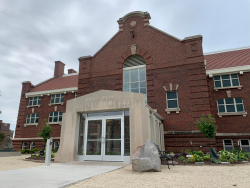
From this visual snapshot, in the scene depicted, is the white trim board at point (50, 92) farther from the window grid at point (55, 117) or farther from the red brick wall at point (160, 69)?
the red brick wall at point (160, 69)

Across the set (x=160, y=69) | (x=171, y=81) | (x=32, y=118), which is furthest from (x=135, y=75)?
(x=32, y=118)

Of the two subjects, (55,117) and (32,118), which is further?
(32,118)

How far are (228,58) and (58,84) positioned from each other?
21.6 meters

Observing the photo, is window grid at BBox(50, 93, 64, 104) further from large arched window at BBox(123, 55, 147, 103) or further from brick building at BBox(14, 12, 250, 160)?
large arched window at BBox(123, 55, 147, 103)

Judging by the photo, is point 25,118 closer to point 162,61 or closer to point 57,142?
point 57,142

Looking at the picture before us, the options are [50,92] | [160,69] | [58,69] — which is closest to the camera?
[160,69]

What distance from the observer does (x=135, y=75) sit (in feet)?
57.8

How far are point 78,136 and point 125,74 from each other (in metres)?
8.30

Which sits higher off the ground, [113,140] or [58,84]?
[58,84]

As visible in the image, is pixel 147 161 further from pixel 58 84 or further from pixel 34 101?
pixel 34 101

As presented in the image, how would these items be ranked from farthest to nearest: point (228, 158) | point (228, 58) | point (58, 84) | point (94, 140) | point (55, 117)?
point (58, 84) → point (55, 117) → point (228, 58) → point (94, 140) → point (228, 158)

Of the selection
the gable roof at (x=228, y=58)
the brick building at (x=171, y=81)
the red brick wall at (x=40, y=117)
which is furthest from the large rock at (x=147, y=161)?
the red brick wall at (x=40, y=117)

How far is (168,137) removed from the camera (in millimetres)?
14906

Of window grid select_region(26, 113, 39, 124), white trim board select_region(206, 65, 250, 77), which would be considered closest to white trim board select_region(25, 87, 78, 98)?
window grid select_region(26, 113, 39, 124)
